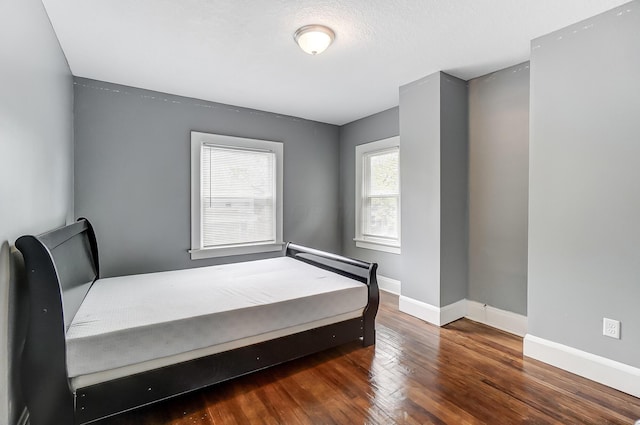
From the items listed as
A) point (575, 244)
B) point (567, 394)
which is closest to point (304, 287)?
point (567, 394)

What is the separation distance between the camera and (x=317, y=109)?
407cm

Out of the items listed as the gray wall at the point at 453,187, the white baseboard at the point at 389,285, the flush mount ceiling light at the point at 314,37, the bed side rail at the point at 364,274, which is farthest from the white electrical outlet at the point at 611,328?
the flush mount ceiling light at the point at 314,37

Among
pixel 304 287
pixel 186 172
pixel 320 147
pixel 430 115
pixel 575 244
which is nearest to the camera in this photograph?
pixel 575 244

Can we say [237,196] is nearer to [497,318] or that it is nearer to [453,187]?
[453,187]

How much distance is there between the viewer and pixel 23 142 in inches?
63.3

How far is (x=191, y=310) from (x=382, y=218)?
9.52 feet

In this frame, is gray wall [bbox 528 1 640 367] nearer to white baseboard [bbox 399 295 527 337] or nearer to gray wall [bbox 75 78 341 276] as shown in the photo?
white baseboard [bbox 399 295 527 337]

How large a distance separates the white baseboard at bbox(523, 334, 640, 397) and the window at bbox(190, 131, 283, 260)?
3.00 metres

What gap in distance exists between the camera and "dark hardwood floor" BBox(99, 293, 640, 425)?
1713 mm

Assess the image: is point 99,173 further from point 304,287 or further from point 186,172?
point 304,287

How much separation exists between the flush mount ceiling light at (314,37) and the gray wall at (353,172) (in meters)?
1.97

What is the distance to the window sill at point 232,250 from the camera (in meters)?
3.63

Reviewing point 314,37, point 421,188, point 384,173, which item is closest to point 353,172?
point 384,173

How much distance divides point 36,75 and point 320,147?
333 centimetres
